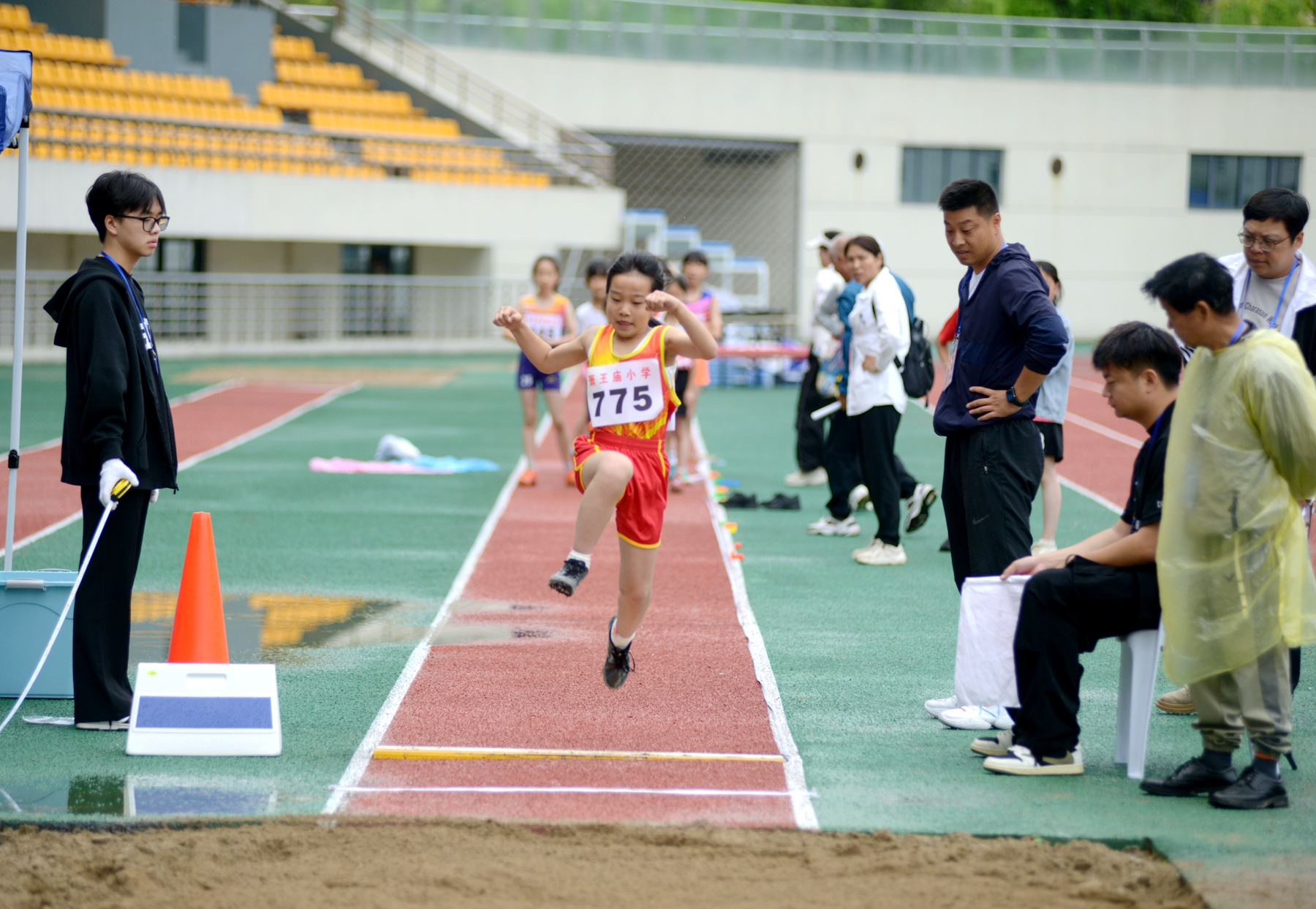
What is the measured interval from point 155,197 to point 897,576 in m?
5.06

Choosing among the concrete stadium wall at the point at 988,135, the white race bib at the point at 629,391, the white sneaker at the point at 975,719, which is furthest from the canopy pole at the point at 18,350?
the concrete stadium wall at the point at 988,135

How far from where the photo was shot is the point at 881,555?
8742 millimetres

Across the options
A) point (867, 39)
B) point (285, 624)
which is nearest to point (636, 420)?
point (285, 624)

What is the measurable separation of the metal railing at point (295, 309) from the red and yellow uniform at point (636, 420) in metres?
20.6

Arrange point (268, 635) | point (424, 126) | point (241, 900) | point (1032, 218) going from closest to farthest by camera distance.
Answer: point (241, 900) → point (268, 635) → point (424, 126) → point (1032, 218)

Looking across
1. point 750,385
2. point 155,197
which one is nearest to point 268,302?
point 750,385

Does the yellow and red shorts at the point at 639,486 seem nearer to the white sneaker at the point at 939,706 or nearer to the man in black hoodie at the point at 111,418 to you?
the white sneaker at the point at 939,706

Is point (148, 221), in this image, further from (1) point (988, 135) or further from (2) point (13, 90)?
(1) point (988, 135)

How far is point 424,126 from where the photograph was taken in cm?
2920

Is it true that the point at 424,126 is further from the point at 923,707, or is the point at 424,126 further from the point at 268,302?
the point at 923,707

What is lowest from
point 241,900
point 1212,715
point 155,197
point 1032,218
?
point 241,900

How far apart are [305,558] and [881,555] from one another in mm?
3791

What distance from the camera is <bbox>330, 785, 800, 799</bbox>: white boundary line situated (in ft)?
14.6

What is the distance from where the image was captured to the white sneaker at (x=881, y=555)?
28.7 feet
